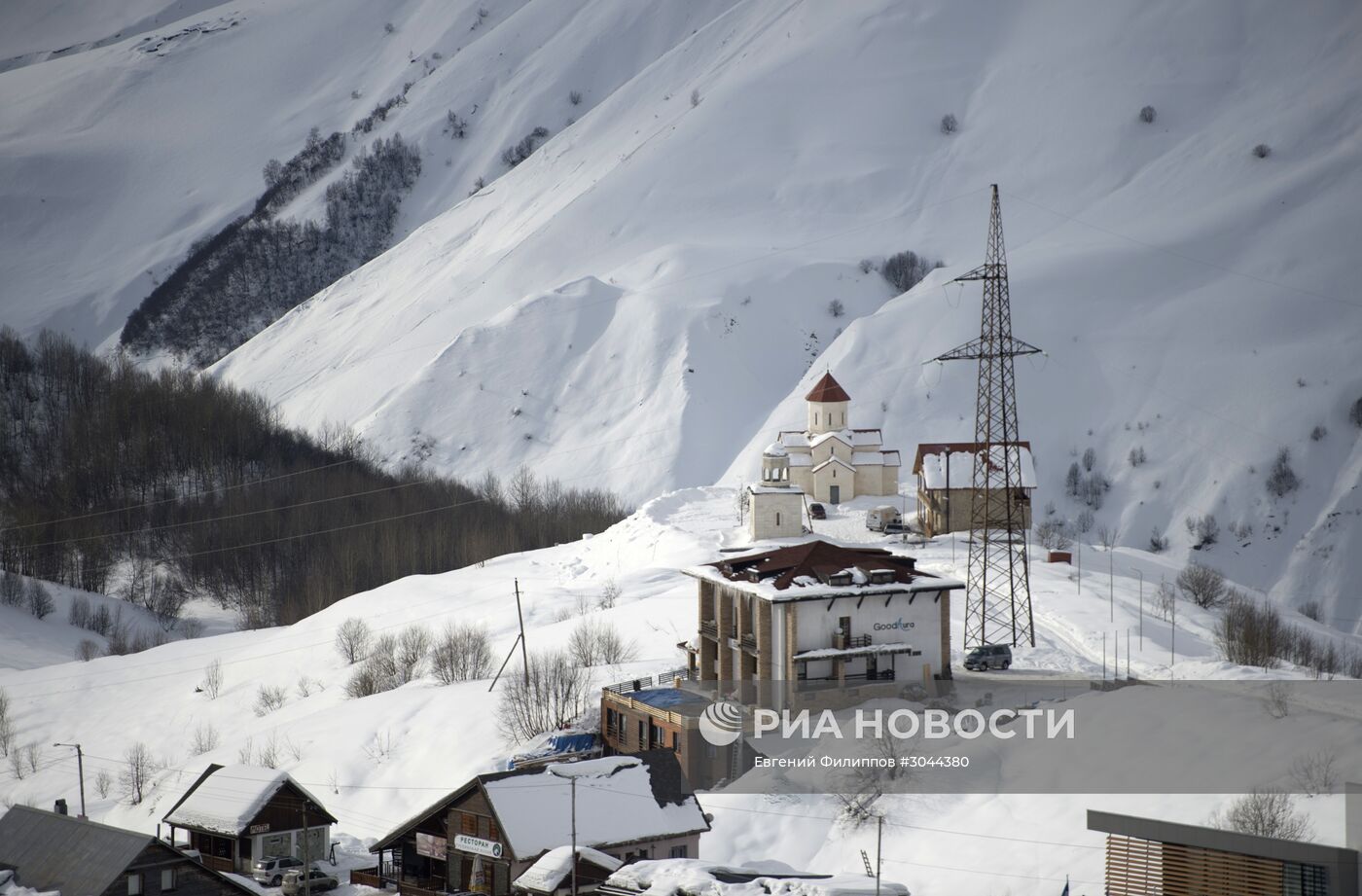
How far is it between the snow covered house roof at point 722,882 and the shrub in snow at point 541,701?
17.6 meters

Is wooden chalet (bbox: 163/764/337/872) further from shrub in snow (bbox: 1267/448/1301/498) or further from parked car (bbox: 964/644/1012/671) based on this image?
shrub in snow (bbox: 1267/448/1301/498)

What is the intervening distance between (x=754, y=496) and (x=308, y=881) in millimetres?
35033

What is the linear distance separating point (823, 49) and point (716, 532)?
10878 centimetres

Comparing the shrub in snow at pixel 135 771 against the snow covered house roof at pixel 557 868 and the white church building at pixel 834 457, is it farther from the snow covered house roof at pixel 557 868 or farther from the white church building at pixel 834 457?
the white church building at pixel 834 457

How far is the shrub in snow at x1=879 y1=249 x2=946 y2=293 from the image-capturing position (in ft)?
427

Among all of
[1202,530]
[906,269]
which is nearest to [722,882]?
[1202,530]

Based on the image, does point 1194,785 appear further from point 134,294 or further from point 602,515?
point 134,294

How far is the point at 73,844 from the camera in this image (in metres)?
29.6

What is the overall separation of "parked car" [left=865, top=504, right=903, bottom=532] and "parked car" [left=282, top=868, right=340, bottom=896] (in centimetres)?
3721

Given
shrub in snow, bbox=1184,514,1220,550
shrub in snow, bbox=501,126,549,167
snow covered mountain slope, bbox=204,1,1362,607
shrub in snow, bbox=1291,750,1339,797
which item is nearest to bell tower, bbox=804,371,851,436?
snow covered mountain slope, bbox=204,1,1362,607

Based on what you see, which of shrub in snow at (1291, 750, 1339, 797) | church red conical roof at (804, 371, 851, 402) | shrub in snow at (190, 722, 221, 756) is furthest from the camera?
church red conical roof at (804, 371, 851, 402)

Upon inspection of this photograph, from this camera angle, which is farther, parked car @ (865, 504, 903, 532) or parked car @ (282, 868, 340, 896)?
parked car @ (865, 504, 903, 532)

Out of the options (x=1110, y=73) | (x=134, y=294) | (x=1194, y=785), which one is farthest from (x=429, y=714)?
(x=134, y=294)

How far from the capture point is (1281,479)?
91.4 m
